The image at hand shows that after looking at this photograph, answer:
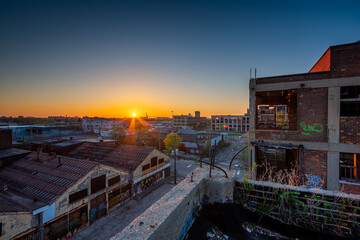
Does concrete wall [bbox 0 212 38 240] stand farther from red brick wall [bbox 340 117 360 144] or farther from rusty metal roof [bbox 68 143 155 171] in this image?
red brick wall [bbox 340 117 360 144]

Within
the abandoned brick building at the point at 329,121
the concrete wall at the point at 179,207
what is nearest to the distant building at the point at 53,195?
the concrete wall at the point at 179,207

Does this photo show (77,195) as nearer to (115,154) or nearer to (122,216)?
(122,216)

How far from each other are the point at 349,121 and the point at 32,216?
57.1ft

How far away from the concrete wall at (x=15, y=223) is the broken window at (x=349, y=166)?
54.9 ft

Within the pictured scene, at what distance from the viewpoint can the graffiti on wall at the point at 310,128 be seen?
28.9 feet

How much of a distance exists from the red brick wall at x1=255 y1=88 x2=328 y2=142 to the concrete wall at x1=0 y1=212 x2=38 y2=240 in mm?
14918

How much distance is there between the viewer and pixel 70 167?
12.4 metres

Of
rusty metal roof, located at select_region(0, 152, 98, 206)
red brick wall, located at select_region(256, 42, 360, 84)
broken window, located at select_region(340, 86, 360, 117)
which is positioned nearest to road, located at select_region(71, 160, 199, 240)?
rusty metal roof, located at select_region(0, 152, 98, 206)

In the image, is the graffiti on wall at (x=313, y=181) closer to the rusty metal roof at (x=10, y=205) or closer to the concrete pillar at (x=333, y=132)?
the concrete pillar at (x=333, y=132)

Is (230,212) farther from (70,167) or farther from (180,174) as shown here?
(180,174)

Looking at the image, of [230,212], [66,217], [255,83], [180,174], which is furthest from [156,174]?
[230,212]

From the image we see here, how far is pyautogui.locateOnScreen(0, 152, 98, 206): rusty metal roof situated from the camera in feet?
34.3

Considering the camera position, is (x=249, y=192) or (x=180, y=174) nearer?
(x=249, y=192)

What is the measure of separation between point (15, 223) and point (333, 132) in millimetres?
16932
